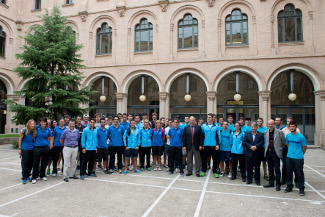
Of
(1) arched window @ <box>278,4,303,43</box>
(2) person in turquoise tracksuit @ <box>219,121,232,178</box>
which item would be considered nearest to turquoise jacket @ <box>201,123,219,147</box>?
(2) person in turquoise tracksuit @ <box>219,121,232,178</box>

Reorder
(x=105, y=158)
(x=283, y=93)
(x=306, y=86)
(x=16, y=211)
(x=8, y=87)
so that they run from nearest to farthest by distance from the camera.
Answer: (x=16, y=211), (x=105, y=158), (x=306, y=86), (x=283, y=93), (x=8, y=87)

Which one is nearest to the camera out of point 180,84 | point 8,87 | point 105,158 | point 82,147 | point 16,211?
point 16,211

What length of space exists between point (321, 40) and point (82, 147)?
16370 mm

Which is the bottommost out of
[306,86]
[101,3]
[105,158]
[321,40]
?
[105,158]

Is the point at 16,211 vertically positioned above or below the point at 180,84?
below

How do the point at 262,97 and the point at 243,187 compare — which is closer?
the point at 243,187

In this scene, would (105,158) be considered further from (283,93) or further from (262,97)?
(283,93)

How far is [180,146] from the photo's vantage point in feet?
24.8

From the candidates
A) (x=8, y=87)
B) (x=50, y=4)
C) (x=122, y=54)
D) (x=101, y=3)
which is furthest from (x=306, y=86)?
(x=8, y=87)

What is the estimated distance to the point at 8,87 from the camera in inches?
750

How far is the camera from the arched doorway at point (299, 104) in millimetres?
15273

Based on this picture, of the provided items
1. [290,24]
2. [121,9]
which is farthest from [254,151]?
[121,9]

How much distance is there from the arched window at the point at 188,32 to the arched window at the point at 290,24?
19.7 feet

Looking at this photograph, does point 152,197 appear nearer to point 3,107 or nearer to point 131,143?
point 131,143
